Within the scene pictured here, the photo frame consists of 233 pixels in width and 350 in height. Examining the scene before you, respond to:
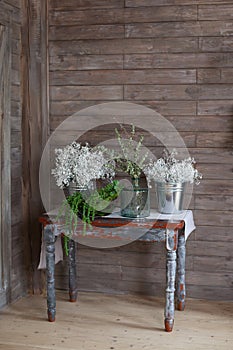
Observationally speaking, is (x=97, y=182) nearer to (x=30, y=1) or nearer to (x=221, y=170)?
(x=221, y=170)

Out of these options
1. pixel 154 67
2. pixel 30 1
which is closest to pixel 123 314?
pixel 154 67

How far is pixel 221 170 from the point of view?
159 inches

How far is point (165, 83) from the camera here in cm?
409

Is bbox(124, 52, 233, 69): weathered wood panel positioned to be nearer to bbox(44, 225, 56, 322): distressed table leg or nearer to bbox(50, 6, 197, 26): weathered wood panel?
bbox(50, 6, 197, 26): weathered wood panel

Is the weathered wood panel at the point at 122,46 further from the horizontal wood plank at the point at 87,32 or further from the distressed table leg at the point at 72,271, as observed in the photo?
the distressed table leg at the point at 72,271

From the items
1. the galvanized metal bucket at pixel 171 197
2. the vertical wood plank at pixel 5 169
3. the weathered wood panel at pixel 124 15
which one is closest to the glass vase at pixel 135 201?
the galvanized metal bucket at pixel 171 197

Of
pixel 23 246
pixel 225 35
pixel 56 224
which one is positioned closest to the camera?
pixel 56 224

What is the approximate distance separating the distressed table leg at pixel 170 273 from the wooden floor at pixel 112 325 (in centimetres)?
9

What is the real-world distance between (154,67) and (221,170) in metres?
0.93

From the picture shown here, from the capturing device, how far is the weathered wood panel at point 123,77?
13.3 feet

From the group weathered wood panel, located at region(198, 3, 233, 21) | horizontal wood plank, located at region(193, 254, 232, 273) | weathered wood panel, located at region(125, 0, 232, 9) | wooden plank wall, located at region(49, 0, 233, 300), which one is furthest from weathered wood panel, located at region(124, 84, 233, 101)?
horizontal wood plank, located at region(193, 254, 232, 273)

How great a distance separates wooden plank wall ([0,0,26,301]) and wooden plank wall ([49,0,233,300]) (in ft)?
0.95

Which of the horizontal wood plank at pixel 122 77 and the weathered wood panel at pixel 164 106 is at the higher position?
the horizontal wood plank at pixel 122 77

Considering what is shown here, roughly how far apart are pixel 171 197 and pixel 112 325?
3.15 feet
